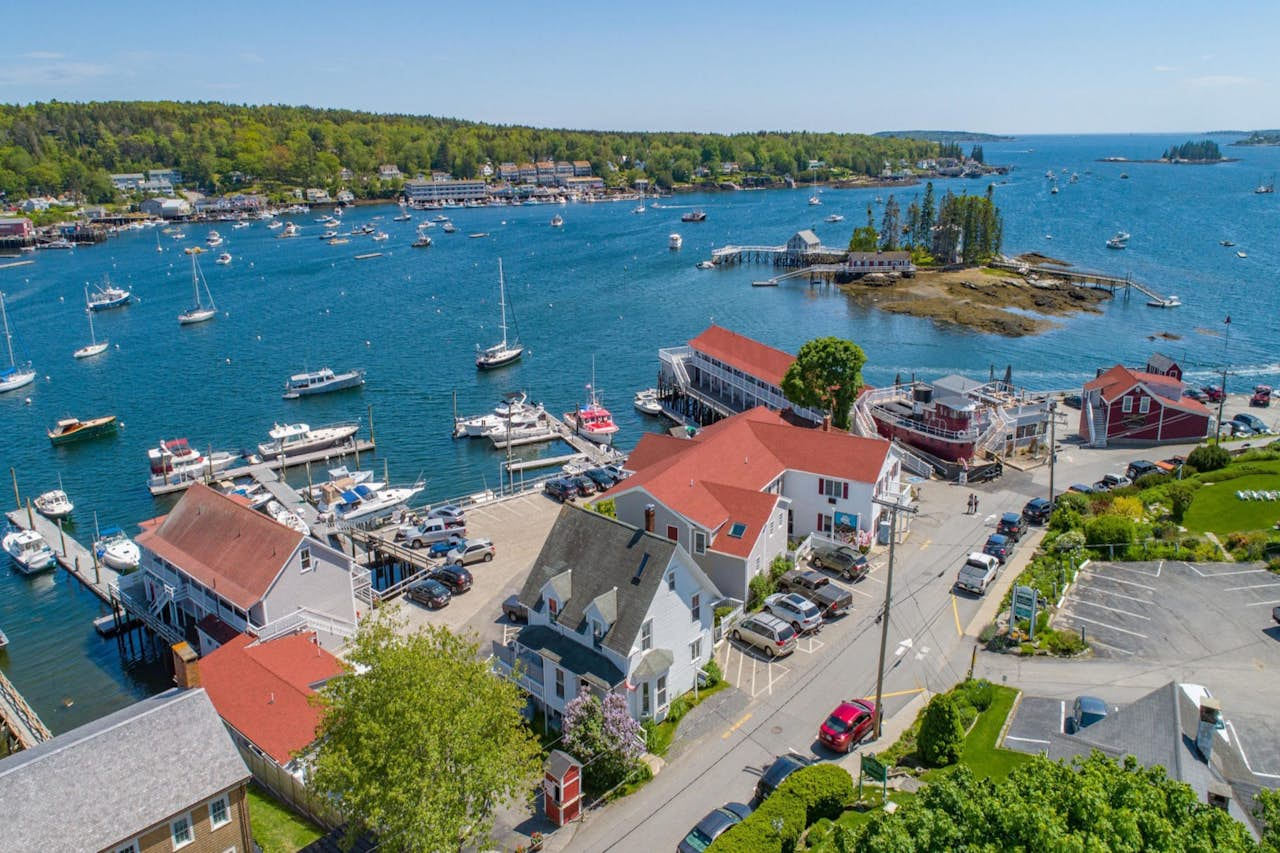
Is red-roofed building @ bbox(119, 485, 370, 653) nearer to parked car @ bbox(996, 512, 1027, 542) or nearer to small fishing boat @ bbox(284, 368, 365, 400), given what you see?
parked car @ bbox(996, 512, 1027, 542)

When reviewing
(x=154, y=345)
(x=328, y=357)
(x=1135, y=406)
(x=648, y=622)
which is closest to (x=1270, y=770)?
(x=648, y=622)

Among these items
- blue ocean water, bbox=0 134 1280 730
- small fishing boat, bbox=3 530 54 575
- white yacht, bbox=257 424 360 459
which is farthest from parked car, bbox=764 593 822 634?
white yacht, bbox=257 424 360 459

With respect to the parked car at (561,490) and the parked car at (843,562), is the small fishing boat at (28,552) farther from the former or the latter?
the parked car at (843,562)

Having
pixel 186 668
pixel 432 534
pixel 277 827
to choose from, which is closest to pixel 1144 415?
pixel 432 534

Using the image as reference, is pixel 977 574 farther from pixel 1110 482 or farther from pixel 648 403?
pixel 648 403

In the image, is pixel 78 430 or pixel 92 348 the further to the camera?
pixel 92 348

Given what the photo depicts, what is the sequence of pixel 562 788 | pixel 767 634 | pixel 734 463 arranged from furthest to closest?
pixel 734 463, pixel 767 634, pixel 562 788
